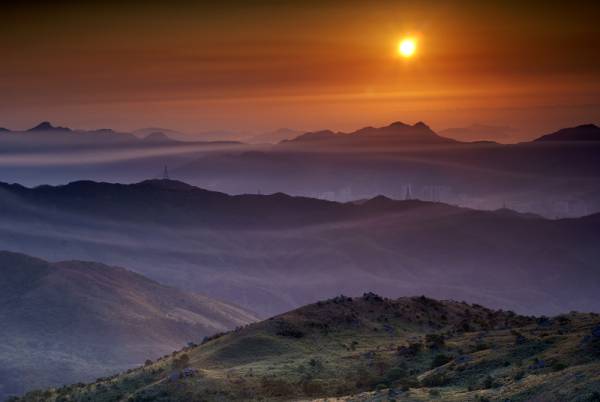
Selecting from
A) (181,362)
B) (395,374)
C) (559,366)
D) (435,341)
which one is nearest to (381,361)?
(395,374)

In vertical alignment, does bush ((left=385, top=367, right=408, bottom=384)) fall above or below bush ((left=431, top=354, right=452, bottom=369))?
below

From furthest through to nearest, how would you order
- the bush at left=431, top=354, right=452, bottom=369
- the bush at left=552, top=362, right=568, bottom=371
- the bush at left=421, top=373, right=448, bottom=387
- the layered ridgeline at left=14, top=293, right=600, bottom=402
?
the bush at left=431, top=354, right=452, bottom=369 < the bush at left=421, top=373, right=448, bottom=387 < the bush at left=552, top=362, right=568, bottom=371 < the layered ridgeline at left=14, top=293, right=600, bottom=402

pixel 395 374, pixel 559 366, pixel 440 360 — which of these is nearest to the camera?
pixel 559 366

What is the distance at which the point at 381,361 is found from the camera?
6300cm

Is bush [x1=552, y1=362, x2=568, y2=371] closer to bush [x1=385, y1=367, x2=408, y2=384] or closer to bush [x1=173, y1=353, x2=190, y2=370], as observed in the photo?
bush [x1=385, y1=367, x2=408, y2=384]

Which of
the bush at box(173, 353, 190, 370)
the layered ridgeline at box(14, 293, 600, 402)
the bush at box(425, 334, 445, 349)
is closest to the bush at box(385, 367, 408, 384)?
the layered ridgeline at box(14, 293, 600, 402)

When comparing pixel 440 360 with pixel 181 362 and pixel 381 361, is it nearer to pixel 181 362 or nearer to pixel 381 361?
pixel 381 361

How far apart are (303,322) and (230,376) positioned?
1651 cm

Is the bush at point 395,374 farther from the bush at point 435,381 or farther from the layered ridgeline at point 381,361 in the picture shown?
the bush at point 435,381

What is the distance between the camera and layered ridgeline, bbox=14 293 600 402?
157 feet

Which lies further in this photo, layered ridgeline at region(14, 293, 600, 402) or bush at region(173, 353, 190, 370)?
bush at region(173, 353, 190, 370)

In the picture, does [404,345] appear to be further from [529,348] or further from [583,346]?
[583,346]

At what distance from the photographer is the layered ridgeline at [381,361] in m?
47.8

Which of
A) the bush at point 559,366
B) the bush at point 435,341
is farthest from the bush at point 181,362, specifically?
the bush at point 559,366
